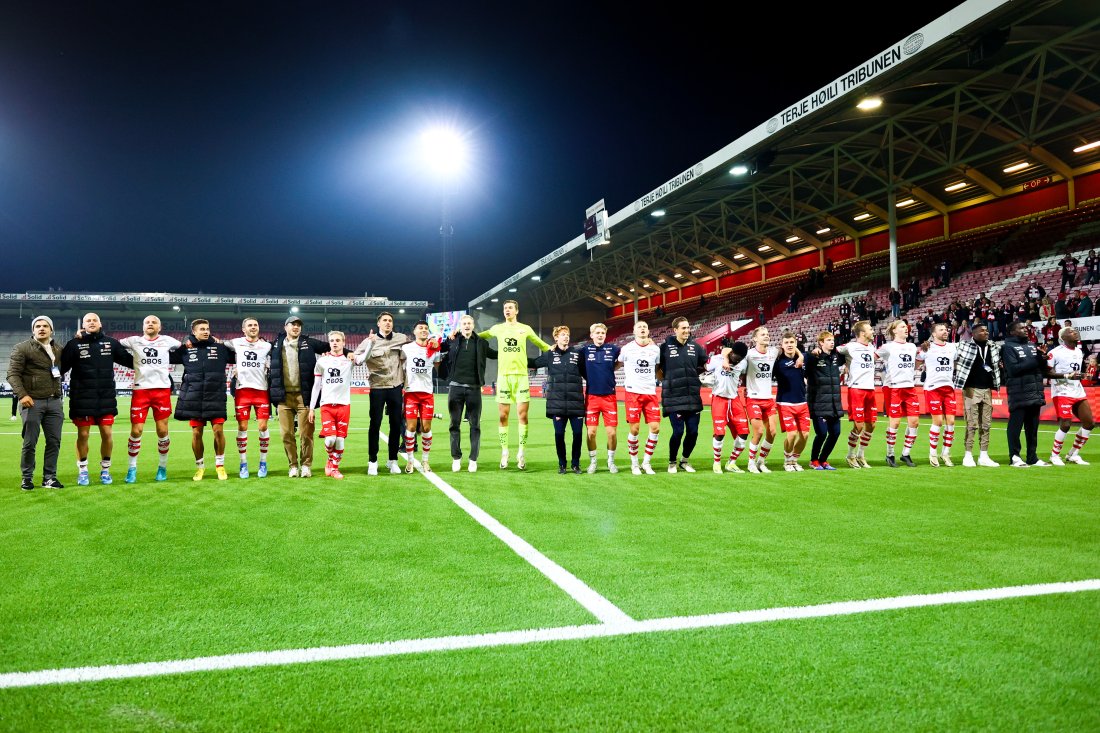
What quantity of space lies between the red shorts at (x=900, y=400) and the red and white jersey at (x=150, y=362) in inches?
353

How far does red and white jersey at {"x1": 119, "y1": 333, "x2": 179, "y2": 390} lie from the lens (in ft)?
25.1

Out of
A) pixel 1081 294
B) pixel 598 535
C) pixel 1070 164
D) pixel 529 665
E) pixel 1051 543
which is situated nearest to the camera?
pixel 529 665

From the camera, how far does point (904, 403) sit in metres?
8.63

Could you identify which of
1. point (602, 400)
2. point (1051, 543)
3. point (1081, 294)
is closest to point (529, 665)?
point (1051, 543)

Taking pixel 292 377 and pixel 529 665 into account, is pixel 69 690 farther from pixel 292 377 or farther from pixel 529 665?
pixel 292 377

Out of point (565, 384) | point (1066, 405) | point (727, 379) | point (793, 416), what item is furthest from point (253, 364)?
point (1066, 405)

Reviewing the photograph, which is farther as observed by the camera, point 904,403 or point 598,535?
point 904,403

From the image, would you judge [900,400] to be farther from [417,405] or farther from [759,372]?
[417,405]

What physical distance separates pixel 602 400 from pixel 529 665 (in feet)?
18.9

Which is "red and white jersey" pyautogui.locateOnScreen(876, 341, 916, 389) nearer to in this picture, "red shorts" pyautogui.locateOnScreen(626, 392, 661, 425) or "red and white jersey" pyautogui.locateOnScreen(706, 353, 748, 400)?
"red and white jersey" pyautogui.locateOnScreen(706, 353, 748, 400)

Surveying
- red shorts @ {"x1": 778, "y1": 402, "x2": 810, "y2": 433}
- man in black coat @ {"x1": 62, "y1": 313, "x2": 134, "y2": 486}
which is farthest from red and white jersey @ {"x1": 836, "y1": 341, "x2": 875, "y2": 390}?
man in black coat @ {"x1": 62, "y1": 313, "x2": 134, "y2": 486}

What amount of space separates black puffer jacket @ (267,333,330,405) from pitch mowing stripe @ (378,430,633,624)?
113 inches

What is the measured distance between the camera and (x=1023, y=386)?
8359mm

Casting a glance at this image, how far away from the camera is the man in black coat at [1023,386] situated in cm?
831
